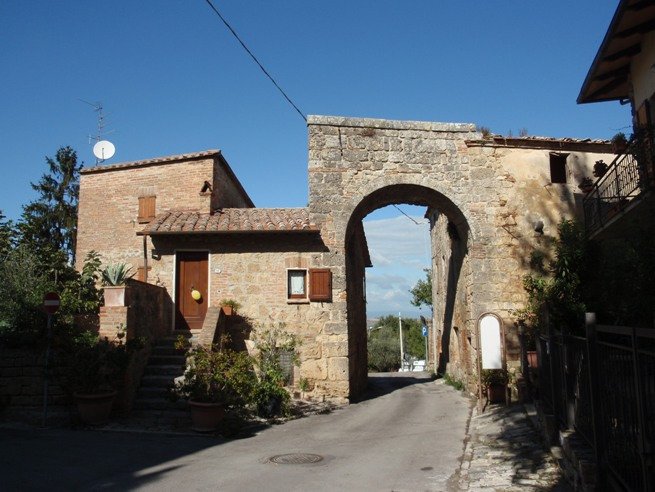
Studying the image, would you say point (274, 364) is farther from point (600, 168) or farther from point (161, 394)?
point (600, 168)

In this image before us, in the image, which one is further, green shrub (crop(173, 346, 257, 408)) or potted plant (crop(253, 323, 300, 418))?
potted plant (crop(253, 323, 300, 418))

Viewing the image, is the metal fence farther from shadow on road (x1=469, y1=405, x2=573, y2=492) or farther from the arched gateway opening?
the arched gateway opening

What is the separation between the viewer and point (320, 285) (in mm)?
13688

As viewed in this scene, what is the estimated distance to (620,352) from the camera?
427 cm

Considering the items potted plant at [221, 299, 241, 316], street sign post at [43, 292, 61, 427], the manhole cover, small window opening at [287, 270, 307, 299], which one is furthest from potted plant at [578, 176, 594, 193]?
street sign post at [43, 292, 61, 427]

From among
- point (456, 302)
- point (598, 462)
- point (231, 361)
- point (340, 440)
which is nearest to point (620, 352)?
point (598, 462)

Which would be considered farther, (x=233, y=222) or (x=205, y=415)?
(x=233, y=222)

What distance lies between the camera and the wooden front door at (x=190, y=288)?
557 inches

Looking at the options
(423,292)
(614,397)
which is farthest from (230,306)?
(423,292)

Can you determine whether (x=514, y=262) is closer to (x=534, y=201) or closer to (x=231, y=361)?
(x=534, y=201)

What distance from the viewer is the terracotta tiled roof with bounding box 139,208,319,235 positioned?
13.7 metres

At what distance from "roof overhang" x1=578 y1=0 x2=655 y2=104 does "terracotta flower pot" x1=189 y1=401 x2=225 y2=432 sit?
389 inches

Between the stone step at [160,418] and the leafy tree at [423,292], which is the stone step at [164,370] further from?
the leafy tree at [423,292]

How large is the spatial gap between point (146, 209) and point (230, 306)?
14.5 feet
